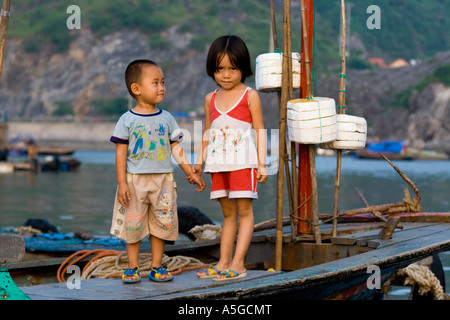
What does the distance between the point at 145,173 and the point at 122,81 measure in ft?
339

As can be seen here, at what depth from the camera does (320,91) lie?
8306 centimetres

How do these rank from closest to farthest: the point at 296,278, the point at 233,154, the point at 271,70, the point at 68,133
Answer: the point at 296,278 < the point at 233,154 < the point at 271,70 < the point at 68,133

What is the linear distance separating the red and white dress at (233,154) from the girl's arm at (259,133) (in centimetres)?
3

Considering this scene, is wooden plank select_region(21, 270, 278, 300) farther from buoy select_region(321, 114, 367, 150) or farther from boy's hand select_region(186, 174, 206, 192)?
buoy select_region(321, 114, 367, 150)

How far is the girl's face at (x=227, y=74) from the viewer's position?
14.2 ft

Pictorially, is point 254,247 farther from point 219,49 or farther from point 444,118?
point 444,118

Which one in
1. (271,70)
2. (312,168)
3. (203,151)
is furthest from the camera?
(312,168)

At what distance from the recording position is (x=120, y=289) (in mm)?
3836

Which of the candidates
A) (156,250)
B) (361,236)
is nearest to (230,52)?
(156,250)

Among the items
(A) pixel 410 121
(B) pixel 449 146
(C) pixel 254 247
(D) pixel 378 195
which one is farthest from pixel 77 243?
(A) pixel 410 121

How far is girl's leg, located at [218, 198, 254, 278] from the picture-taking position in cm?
430

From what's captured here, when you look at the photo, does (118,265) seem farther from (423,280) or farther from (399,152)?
(399,152)
